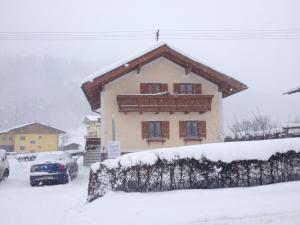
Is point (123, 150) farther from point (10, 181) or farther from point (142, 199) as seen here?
point (142, 199)

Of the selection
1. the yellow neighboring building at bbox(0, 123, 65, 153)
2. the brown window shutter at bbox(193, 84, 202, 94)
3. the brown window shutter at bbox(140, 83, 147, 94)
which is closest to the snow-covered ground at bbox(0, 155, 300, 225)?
the brown window shutter at bbox(140, 83, 147, 94)

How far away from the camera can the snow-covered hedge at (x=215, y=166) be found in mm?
9664

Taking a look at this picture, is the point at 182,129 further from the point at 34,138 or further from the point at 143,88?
the point at 34,138

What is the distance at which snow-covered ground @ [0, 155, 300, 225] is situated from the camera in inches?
293

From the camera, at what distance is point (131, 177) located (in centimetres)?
1016

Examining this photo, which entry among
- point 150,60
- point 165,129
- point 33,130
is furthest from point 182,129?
point 33,130

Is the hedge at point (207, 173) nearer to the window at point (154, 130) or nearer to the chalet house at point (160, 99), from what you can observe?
the chalet house at point (160, 99)

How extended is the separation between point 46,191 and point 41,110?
164495 millimetres

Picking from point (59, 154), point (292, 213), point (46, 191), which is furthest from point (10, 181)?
point (292, 213)

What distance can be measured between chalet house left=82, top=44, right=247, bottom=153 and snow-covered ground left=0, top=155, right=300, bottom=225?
12.6 metres

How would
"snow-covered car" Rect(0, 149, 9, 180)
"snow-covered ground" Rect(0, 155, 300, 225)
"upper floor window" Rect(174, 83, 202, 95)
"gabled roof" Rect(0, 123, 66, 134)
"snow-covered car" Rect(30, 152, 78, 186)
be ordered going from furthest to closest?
"gabled roof" Rect(0, 123, 66, 134) < "upper floor window" Rect(174, 83, 202, 95) < "snow-covered car" Rect(0, 149, 9, 180) < "snow-covered car" Rect(30, 152, 78, 186) < "snow-covered ground" Rect(0, 155, 300, 225)

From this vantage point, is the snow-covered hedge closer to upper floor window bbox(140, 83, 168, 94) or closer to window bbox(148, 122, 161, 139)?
window bbox(148, 122, 161, 139)

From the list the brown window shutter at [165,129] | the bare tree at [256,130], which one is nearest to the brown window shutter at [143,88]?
the brown window shutter at [165,129]

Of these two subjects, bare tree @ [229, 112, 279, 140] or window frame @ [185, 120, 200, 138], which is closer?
bare tree @ [229, 112, 279, 140]
